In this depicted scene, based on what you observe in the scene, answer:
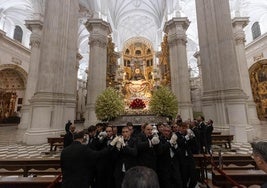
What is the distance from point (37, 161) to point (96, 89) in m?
11.3

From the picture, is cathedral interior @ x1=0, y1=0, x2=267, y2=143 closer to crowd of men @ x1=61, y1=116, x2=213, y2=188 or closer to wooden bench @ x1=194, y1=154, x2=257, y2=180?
wooden bench @ x1=194, y1=154, x2=257, y2=180

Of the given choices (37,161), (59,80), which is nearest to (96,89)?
(59,80)

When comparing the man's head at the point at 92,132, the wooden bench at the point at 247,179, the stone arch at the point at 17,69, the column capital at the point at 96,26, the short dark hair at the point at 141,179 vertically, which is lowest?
the wooden bench at the point at 247,179

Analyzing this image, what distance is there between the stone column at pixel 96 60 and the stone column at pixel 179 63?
6.41 metres

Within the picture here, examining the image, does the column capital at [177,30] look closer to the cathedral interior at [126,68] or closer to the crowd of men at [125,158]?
the cathedral interior at [126,68]

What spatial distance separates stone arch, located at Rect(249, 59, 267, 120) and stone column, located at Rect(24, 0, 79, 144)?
21903 millimetres

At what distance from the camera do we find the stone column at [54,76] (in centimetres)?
805

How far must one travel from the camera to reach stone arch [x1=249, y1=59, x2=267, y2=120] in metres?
20.8

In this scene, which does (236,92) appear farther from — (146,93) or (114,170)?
(146,93)

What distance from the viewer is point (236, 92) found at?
778 centimetres

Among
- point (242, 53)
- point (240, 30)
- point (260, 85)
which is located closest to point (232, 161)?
point (242, 53)

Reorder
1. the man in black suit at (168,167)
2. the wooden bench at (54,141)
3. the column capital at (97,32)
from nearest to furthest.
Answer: the man in black suit at (168,167)
the wooden bench at (54,141)
the column capital at (97,32)

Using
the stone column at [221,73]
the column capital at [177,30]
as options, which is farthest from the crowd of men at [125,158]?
the column capital at [177,30]

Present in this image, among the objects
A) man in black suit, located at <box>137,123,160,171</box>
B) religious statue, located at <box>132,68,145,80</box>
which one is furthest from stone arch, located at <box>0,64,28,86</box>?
man in black suit, located at <box>137,123,160,171</box>
